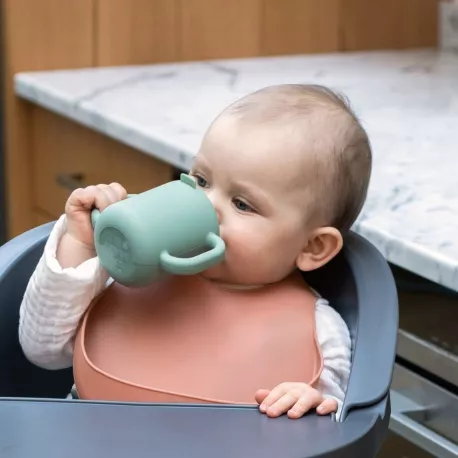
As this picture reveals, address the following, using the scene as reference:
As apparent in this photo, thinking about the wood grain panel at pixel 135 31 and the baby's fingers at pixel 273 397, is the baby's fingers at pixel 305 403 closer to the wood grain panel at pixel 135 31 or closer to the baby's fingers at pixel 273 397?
the baby's fingers at pixel 273 397

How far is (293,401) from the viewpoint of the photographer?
779 mm

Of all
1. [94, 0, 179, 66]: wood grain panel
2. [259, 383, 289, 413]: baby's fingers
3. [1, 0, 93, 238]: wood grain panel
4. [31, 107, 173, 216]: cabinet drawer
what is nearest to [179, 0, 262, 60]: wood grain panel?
[94, 0, 179, 66]: wood grain panel

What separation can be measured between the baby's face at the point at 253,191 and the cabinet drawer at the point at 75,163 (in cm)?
48

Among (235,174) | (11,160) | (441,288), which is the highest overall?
(235,174)

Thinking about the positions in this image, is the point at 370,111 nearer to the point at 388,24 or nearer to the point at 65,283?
the point at 388,24

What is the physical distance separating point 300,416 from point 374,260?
0.72 ft

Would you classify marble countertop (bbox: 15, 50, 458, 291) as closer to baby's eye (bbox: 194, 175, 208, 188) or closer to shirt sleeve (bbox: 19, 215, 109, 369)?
baby's eye (bbox: 194, 175, 208, 188)

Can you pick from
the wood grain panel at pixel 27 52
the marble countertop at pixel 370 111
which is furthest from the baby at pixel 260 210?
the wood grain panel at pixel 27 52

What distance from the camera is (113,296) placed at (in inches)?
38.7

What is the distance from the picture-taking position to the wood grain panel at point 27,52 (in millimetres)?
1721

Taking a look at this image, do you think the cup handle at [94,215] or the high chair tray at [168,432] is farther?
the cup handle at [94,215]

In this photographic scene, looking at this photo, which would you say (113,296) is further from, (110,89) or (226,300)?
(110,89)

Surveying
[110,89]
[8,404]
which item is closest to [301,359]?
[8,404]

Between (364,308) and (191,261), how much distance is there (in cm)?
15
